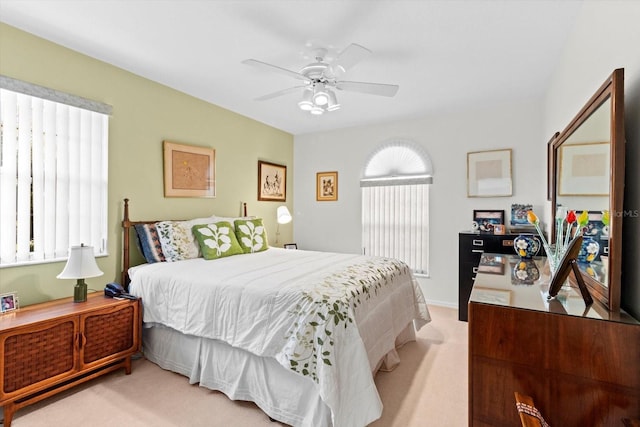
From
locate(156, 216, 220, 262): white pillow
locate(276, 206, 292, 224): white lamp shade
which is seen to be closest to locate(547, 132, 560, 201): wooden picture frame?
locate(156, 216, 220, 262): white pillow

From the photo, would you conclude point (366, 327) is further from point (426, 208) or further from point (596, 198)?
point (426, 208)

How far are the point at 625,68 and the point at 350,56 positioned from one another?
1.44 metres

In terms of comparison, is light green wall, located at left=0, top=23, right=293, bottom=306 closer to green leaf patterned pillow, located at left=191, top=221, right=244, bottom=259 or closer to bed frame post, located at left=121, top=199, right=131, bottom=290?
bed frame post, located at left=121, top=199, right=131, bottom=290

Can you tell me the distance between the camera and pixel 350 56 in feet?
7.04

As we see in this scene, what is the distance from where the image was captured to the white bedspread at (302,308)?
176 centimetres

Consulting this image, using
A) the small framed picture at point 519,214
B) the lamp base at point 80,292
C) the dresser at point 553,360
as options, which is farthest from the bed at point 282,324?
the small framed picture at point 519,214

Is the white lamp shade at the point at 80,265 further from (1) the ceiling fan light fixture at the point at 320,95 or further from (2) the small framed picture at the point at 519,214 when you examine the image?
(2) the small framed picture at the point at 519,214

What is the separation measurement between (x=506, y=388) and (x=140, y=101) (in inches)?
144

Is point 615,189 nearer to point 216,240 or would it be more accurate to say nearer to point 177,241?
point 216,240

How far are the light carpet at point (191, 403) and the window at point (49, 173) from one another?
3.54 feet

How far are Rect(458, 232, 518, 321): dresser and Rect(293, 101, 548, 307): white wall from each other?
19.3 inches

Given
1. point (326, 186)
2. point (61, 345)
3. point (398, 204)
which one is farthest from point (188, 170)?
point (398, 204)

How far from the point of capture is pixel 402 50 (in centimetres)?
255

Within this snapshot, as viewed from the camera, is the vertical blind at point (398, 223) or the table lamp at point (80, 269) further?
the vertical blind at point (398, 223)
